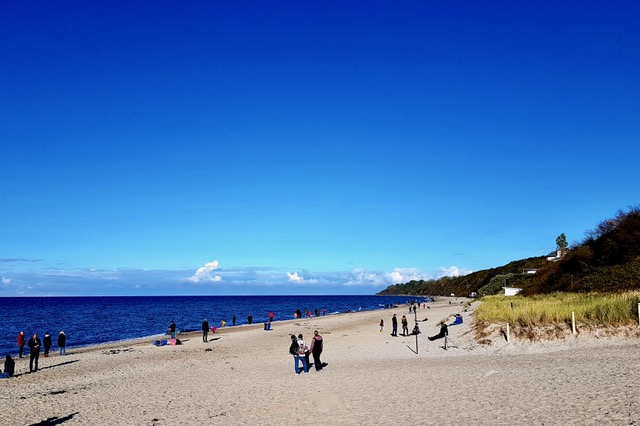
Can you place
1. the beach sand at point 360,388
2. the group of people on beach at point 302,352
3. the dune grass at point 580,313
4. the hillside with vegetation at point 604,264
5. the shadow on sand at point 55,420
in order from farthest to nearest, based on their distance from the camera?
1. the hillside with vegetation at point 604,264
2. the dune grass at point 580,313
3. the group of people on beach at point 302,352
4. the shadow on sand at point 55,420
5. the beach sand at point 360,388

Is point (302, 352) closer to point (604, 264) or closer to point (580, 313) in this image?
point (580, 313)

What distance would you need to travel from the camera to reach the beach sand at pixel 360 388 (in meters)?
13.6

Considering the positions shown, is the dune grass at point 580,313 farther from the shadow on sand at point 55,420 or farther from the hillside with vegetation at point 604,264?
the shadow on sand at point 55,420

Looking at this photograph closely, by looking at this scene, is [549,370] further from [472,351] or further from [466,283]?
[466,283]

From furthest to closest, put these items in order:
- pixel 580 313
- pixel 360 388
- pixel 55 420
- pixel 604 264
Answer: pixel 604 264 → pixel 580 313 → pixel 360 388 → pixel 55 420

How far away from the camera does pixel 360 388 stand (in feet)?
58.5

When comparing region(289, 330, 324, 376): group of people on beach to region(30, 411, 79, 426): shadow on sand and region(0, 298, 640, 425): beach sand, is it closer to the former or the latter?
region(0, 298, 640, 425): beach sand

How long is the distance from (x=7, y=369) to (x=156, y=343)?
14.6m

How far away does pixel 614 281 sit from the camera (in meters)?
38.4

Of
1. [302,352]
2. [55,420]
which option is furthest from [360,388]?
[55,420]

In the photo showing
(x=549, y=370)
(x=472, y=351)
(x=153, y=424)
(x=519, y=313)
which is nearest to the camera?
(x=153, y=424)

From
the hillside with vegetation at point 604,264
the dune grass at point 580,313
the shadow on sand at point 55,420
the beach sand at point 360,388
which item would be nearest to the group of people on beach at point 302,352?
the beach sand at point 360,388

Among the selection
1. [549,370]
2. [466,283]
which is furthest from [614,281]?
[466,283]

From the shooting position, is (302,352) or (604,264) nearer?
(302,352)
